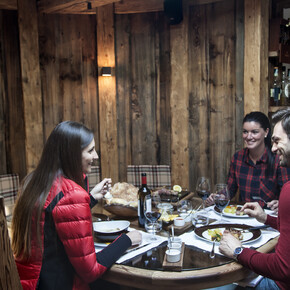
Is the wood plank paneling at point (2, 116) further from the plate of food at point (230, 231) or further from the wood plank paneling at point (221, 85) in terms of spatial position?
the plate of food at point (230, 231)

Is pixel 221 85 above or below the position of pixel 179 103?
above

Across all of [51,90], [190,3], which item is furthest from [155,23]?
[51,90]

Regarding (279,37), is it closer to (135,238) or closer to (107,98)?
(107,98)

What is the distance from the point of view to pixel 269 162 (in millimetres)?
2594

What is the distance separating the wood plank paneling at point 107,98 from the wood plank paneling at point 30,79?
647 mm

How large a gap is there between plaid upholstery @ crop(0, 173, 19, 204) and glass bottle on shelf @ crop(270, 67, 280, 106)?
2.49 meters

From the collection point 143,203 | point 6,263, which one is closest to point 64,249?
point 6,263

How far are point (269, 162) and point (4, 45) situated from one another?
113 inches

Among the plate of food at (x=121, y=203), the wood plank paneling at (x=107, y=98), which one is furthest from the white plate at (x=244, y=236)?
the wood plank paneling at (x=107, y=98)

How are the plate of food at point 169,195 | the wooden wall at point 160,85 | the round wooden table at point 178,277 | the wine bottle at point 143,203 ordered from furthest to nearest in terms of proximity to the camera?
the wooden wall at point 160,85 → the plate of food at point 169,195 → the wine bottle at point 143,203 → the round wooden table at point 178,277

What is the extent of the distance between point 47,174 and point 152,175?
197cm

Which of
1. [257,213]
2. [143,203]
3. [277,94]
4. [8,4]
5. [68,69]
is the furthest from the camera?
[68,69]

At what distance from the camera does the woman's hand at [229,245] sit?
57.7 inches

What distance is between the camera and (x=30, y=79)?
3555 mm
